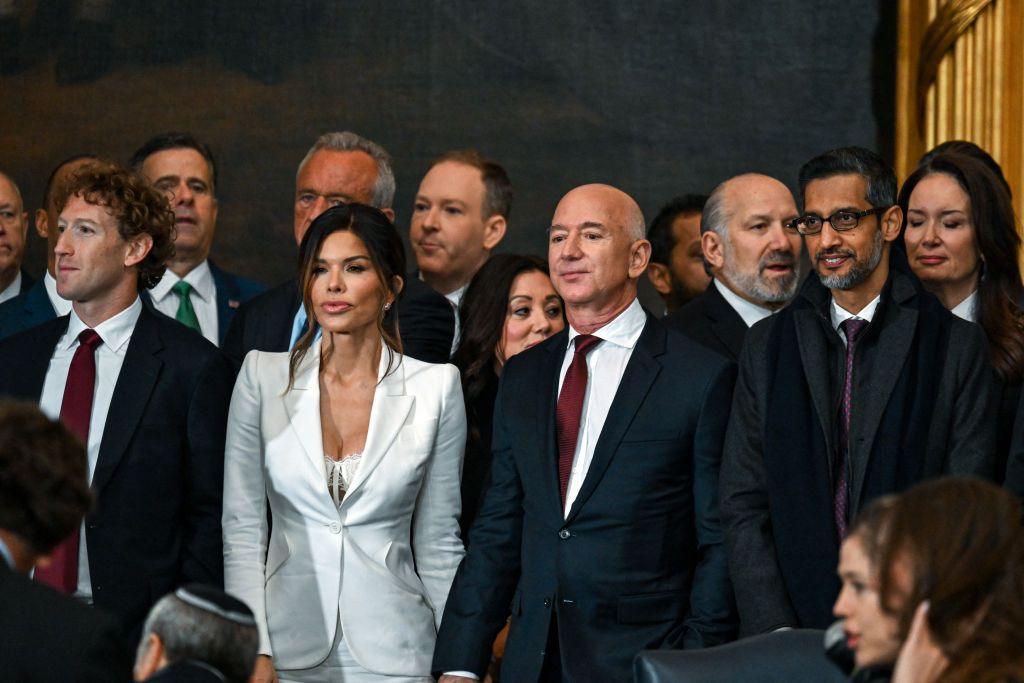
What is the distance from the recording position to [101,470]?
12.8 ft

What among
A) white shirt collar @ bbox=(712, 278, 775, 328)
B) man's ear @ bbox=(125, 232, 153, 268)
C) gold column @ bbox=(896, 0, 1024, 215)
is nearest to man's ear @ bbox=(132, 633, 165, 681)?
man's ear @ bbox=(125, 232, 153, 268)

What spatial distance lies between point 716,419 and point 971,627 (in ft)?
5.62

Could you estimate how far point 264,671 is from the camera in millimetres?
3744

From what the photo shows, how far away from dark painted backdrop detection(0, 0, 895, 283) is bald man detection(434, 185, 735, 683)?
3006 millimetres

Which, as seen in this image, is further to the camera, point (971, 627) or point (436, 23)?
point (436, 23)

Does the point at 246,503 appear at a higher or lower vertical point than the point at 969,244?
lower

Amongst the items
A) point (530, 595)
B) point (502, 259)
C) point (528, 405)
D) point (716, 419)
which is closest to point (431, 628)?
point (530, 595)

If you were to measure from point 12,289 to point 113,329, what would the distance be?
154 cm

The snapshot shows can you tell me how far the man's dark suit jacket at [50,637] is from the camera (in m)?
2.50

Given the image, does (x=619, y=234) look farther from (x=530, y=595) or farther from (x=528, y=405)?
(x=530, y=595)

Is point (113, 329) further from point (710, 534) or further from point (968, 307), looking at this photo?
point (968, 307)

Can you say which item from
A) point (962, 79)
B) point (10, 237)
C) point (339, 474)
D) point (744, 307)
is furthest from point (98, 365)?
point (962, 79)

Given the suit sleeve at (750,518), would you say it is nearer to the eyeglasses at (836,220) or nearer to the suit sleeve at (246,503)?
the eyeglasses at (836,220)

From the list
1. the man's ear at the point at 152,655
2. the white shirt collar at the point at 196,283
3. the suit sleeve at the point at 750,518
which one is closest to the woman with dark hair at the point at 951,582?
the man's ear at the point at 152,655
